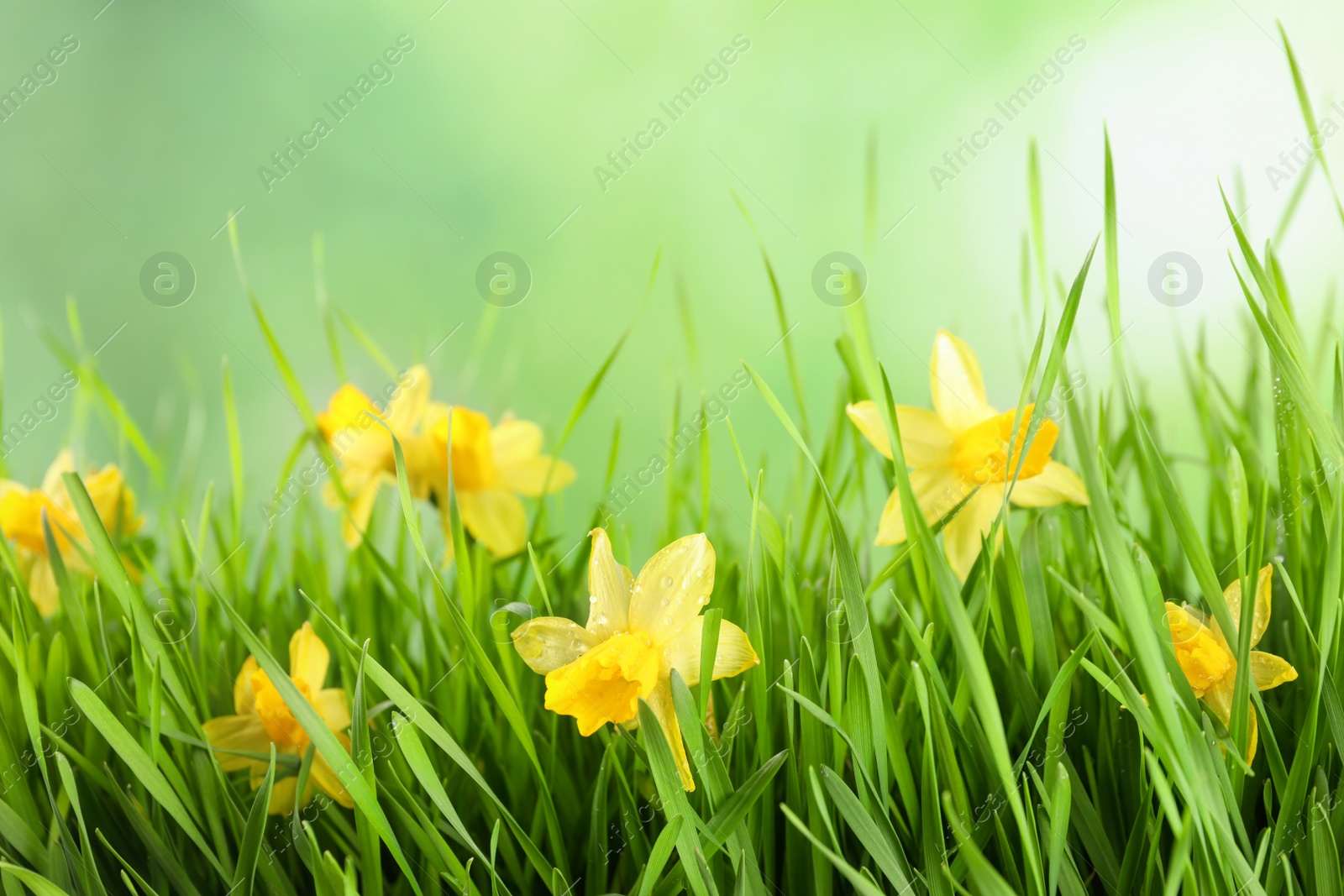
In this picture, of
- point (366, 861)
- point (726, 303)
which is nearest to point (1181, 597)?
point (366, 861)

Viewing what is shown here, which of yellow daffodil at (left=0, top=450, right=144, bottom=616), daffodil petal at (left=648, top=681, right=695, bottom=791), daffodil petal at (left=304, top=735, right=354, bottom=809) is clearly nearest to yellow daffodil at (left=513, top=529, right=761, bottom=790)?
daffodil petal at (left=648, top=681, right=695, bottom=791)

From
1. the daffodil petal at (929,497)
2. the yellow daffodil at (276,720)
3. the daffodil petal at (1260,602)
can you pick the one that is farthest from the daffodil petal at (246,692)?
the daffodil petal at (1260,602)

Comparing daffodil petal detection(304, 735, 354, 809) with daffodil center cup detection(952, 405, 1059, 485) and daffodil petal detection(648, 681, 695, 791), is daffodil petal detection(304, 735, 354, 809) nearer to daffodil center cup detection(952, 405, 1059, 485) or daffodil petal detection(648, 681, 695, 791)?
daffodil petal detection(648, 681, 695, 791)

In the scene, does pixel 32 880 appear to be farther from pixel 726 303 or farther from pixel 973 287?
pixel 726 303

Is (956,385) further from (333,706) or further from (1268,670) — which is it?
(333,706)

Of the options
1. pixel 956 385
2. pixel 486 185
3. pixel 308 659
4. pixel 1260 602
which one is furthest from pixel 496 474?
pixel 486 185

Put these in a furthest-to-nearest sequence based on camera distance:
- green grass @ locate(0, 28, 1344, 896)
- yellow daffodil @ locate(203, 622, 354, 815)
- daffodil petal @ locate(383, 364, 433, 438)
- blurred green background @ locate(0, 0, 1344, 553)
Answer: blurred green background @ locate(0, 0, 1344, 553), daffodil petal @ locate(383, 364, 433, 438), yellow daffodil @ locate(203, 622, 354, 815), green grass @ locate(0, 28, 1344, 896)
